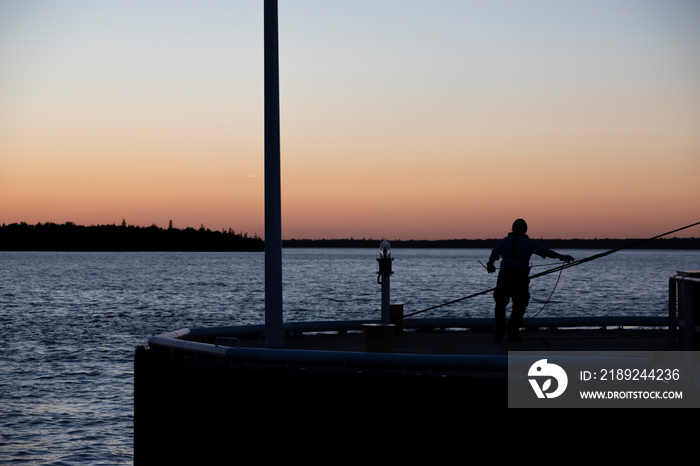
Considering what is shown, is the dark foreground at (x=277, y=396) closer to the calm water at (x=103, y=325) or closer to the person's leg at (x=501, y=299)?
the person's leg at (x=501, y=299)

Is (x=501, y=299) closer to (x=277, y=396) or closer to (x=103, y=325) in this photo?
(x=277, y=396)

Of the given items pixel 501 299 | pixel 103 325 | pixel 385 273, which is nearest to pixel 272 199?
pixel 385 273

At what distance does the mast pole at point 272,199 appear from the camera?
1083 centimetres

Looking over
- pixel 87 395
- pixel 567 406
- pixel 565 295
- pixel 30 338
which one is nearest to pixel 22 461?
pixel 87 395

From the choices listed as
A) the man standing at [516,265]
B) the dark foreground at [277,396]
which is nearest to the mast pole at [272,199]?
the dark foreground at [277,396]

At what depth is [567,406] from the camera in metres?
8.37

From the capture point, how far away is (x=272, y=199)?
10844 mm

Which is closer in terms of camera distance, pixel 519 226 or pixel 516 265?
pixel 516 265

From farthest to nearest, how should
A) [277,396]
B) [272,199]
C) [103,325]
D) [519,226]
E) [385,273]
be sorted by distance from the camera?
[103,325] → [385,273] → [519,226] → [272,199] → [277,396]

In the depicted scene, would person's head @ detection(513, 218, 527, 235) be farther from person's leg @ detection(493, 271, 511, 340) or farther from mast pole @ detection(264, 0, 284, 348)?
mast pole @ detection(264, 0, 284, 348)

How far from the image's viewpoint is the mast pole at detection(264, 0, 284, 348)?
35.5ft

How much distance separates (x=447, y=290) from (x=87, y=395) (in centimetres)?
6362

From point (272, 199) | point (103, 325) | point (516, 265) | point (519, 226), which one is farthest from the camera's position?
point (103, 325)

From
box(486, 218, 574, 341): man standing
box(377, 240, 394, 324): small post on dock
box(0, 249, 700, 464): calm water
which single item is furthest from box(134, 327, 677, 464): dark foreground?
box(0, 249, 700, 464): calm water
